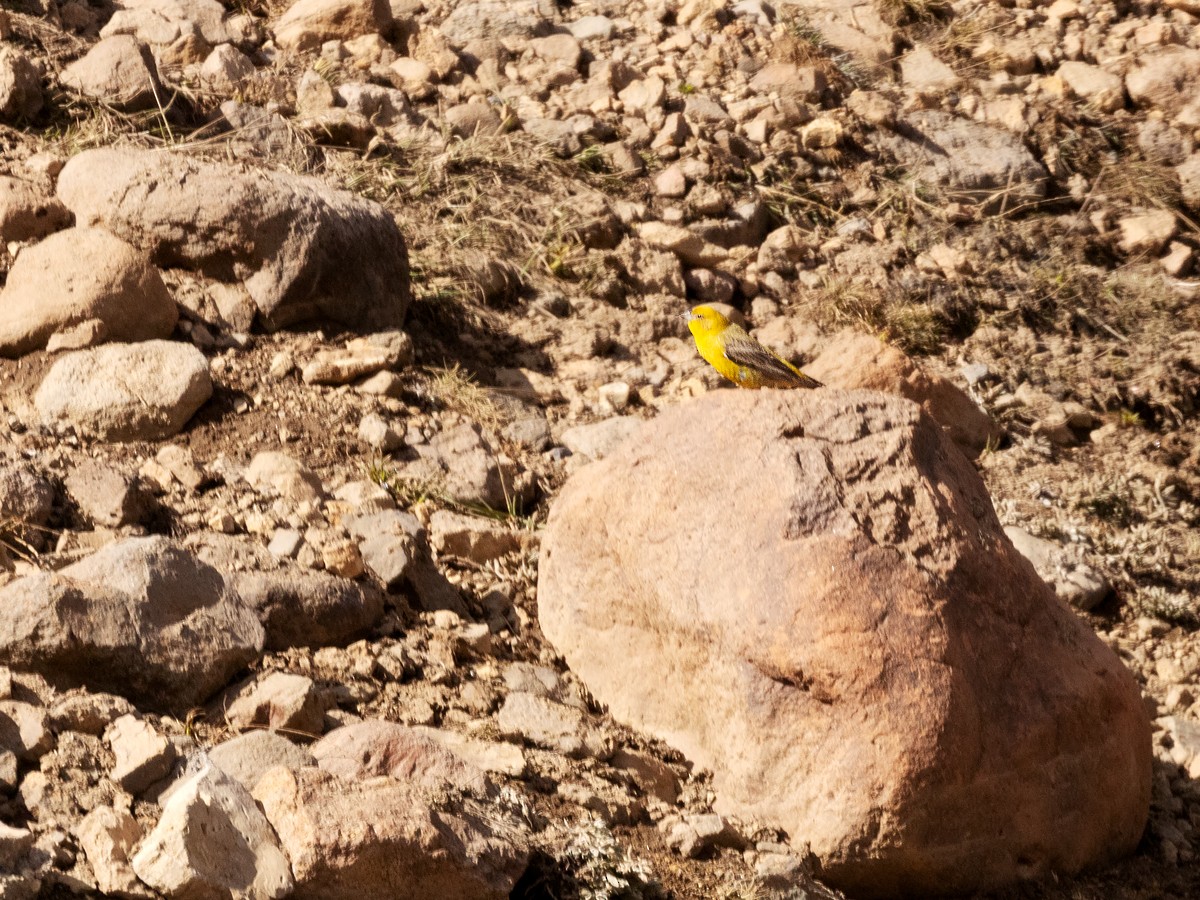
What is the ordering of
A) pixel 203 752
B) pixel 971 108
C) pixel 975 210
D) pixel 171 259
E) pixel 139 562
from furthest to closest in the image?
pixel 971 108
pixel 975 210
pixel 171 259
pixel 139 562
pixel 203 752

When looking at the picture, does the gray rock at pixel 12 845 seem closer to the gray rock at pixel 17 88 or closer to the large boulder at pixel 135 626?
the large boulder at pixel 135 626

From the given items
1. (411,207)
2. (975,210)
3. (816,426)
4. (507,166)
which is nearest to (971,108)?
(975,210)

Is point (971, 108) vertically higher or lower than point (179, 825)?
lower

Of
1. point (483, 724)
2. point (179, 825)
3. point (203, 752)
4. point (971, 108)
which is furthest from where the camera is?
point (971, 108)

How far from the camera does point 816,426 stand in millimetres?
4438

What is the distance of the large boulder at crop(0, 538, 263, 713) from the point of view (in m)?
3.76

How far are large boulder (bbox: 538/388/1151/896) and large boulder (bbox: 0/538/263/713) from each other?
1.25 meters

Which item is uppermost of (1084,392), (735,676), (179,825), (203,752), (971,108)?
(179,825)

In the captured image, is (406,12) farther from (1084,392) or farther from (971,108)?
(1084,392)

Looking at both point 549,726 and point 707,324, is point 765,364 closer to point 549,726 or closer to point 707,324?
point 707,324

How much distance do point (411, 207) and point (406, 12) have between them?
1.82m

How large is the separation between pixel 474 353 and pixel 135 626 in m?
2.87

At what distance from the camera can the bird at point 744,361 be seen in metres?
5.82

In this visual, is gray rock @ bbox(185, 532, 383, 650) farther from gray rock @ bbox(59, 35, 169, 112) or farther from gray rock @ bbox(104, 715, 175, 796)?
gray rock @ bbox(59, 35, 169, 112)
